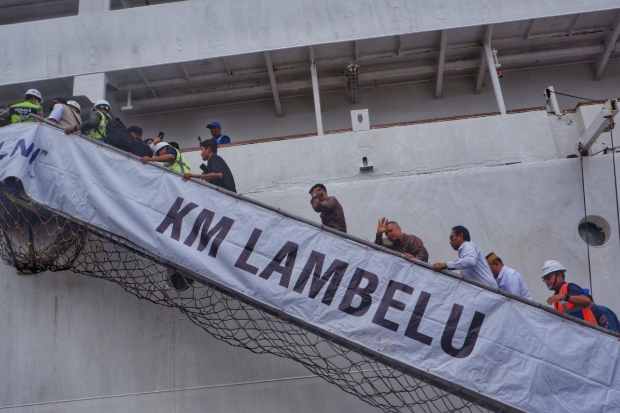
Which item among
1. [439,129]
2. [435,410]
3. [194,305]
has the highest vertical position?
[439,129]

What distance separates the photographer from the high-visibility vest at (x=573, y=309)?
4.62 m

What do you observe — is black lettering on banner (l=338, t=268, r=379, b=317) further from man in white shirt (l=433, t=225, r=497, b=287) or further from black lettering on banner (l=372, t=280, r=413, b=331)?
man in white shirt (l=433, t=225, r=497, b=287)

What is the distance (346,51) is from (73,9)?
16.4ft

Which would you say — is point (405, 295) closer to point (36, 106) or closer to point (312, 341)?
point (312, 341)

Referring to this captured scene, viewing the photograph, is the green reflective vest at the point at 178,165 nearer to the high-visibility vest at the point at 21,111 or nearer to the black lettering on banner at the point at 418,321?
the high-visibility vest at the point at 21,111

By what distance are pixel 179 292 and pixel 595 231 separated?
457 centimetres

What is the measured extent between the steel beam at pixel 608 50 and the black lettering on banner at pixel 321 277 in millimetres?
5989

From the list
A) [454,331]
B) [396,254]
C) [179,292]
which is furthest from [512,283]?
[179,292]

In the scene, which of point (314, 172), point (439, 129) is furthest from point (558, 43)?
point (314, 172)

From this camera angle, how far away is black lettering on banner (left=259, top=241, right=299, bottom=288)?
4.79 metres

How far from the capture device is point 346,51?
8.15m

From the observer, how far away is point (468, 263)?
462 cm

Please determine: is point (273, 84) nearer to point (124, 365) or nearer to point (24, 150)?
point (24, 150)

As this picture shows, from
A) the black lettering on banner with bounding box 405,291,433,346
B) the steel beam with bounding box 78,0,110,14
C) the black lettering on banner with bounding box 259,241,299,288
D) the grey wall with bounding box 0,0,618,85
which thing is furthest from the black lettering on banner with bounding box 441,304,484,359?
the steel beam with bounding box 78,0,110,14
